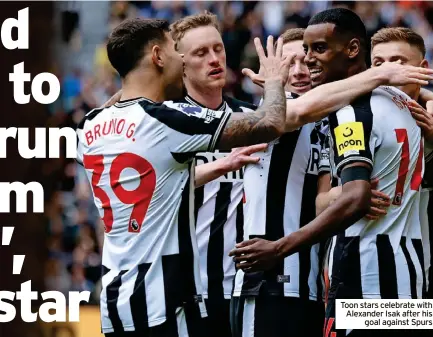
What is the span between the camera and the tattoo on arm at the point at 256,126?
5504mm

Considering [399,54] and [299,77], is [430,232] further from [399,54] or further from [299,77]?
[299,77]

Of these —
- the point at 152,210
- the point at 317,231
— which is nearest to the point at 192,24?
the point at 152,210

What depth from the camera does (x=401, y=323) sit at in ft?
18.3

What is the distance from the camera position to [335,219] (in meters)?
5.46

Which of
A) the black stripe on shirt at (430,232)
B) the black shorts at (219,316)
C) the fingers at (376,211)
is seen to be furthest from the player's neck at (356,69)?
the black shorts at (219,316)

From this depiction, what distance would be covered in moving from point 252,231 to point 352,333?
3.25ft

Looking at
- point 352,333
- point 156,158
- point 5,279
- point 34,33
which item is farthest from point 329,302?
point 5,279

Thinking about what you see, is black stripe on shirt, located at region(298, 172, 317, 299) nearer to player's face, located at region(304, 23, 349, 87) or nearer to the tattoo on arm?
player's face, located at region(304, 23, 349, 87)

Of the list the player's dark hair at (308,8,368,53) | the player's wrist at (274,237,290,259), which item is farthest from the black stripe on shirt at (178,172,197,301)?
the player's dark hair at (308,8,368,53)

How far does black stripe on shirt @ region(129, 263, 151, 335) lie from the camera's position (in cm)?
544

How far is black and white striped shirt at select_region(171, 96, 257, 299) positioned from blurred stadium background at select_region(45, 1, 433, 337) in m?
7.26

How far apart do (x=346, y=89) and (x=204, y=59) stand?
1693 millimetres

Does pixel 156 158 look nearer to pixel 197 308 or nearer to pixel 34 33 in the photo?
pixel 197 308

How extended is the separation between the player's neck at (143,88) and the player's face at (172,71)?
51mm
